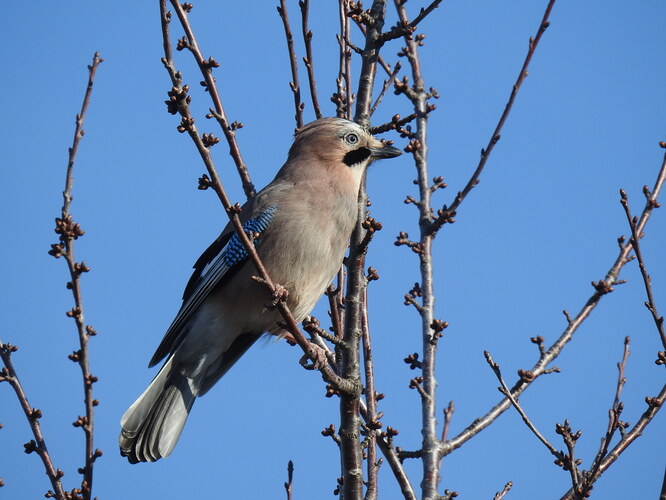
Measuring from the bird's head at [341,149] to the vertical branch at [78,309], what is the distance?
1596 millimetres

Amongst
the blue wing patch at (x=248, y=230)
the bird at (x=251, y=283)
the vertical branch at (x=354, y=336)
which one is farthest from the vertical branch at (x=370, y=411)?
the blue wing patch at (x=248, y=230)

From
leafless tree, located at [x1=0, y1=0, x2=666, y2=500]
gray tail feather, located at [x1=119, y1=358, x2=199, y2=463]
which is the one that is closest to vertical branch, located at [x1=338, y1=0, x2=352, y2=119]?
leafless tree, located at [x1=0, y1=0, x2=666, y2=500]

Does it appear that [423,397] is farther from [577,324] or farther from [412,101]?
[412,101]

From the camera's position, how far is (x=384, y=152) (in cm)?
503

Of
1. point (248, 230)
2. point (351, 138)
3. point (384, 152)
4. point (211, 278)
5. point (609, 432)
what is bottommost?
point (609, 432)

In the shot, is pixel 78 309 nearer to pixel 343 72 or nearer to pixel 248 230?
pixel 248 230

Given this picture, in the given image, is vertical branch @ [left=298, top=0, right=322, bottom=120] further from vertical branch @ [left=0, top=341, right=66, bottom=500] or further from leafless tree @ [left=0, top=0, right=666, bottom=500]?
vertical branch @ [left=0, top=341, right=66, bottom=500]

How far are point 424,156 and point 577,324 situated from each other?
1.44 meters

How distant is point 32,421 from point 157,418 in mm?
1240

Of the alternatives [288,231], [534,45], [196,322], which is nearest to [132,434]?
[196,322]

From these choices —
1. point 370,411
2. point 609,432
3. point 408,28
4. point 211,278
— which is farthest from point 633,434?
point 211,278

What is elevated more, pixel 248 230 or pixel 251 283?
pixel 248 230

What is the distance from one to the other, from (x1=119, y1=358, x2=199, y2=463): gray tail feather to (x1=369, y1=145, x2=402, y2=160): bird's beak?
6.06 feet

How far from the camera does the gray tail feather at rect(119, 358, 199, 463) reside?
4508mm
